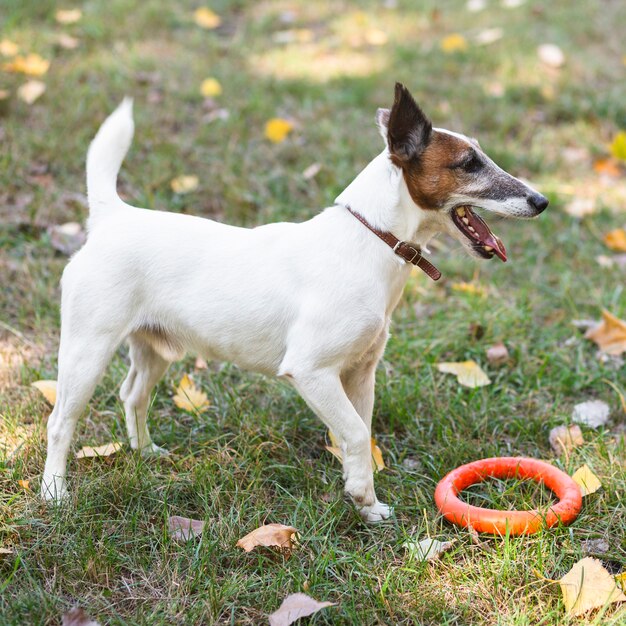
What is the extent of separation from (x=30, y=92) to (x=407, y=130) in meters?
4.00

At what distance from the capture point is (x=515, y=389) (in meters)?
3.90

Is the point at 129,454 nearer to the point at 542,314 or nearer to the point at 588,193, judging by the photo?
the point at 542,314

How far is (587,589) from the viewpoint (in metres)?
2.59

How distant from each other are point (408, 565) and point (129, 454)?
1185 mm

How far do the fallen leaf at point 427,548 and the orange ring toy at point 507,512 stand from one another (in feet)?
0.42

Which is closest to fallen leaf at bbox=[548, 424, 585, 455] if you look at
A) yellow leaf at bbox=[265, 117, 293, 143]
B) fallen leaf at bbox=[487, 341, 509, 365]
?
fallen leaf at bbox=[487, 341, 509, 365]

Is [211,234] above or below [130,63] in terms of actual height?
above

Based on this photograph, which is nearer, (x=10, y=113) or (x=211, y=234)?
(x=211, y=234)

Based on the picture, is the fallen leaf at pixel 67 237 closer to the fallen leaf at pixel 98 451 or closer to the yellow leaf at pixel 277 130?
the yellow leaf at pixel 277 130

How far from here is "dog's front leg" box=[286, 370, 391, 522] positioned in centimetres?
289

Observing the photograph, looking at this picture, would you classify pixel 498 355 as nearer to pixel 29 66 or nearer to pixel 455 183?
pixel 455 183

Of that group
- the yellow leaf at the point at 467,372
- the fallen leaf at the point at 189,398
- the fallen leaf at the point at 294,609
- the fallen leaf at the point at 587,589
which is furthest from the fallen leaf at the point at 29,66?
the fallen leaf at the point at 587,589

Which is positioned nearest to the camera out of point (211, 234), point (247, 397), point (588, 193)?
point (211, 234)

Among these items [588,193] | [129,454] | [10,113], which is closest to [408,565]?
[129,454]
